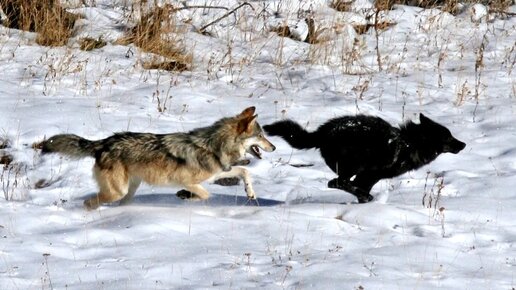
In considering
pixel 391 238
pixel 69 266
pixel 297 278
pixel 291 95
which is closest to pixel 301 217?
pixel 391 238

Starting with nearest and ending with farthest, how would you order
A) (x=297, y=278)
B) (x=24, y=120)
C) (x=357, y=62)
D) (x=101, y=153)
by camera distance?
(x=297, y=278), (x=101, y=153), (x=24, y=120), (x=357, y=62)

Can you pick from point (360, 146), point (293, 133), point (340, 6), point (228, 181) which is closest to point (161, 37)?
point (340, 6)

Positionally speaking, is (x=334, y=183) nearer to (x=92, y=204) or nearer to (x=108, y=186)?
(x=108, y=186)

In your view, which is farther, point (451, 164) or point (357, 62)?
point (357, 62)

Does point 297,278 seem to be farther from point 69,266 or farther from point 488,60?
point 488,60

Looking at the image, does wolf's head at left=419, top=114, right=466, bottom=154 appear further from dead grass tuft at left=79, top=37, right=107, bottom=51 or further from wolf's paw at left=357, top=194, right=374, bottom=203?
dead grass tuft at left=79, top=37, right=107, bottom=51

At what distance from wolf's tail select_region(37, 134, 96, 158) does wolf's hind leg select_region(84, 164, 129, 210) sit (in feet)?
0.63

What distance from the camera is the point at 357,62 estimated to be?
14.0 meters

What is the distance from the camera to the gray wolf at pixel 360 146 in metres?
8.92

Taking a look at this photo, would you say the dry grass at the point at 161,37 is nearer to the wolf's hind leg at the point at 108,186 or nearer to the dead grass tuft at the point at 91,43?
the dead grass tuft at the point at 91,43

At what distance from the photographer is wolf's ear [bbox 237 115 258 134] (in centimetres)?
885

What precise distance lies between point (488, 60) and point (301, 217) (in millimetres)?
7396

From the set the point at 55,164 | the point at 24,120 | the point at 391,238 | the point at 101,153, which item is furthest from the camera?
the point at 24,120

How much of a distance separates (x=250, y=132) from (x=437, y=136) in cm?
201
